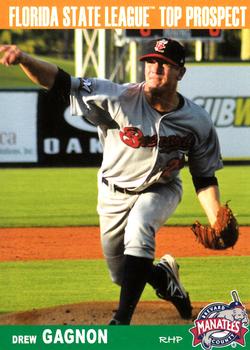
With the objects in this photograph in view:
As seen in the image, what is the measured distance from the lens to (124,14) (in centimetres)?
538

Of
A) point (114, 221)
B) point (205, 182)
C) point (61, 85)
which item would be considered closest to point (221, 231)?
point (205, 182)

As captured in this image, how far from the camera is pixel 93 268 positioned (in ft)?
25.3

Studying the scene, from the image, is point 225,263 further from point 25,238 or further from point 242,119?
point 242,119

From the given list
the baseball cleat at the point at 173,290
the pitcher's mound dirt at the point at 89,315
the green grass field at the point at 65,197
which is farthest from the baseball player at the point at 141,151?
the green grass field at the point at 65,197

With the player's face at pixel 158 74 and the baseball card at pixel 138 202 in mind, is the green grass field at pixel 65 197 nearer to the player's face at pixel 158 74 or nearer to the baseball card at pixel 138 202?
the baseball card at pixel 138 202

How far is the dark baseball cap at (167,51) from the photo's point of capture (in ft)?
16.4

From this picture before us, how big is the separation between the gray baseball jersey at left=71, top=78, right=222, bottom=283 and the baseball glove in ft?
0.66

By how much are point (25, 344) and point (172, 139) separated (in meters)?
1.21

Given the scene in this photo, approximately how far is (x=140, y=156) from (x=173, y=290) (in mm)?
830

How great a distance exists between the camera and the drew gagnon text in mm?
4949

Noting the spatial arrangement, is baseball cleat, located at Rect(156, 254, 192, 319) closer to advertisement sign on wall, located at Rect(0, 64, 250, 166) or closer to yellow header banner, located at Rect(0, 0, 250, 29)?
yellow header banner, located at Rect(0, 0, 250, 29)

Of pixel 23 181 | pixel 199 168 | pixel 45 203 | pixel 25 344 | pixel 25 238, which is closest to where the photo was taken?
pixel 25 344

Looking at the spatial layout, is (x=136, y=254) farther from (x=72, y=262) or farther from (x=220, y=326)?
(x=72, y=262)

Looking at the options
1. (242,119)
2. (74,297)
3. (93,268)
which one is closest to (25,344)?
(74,297)
